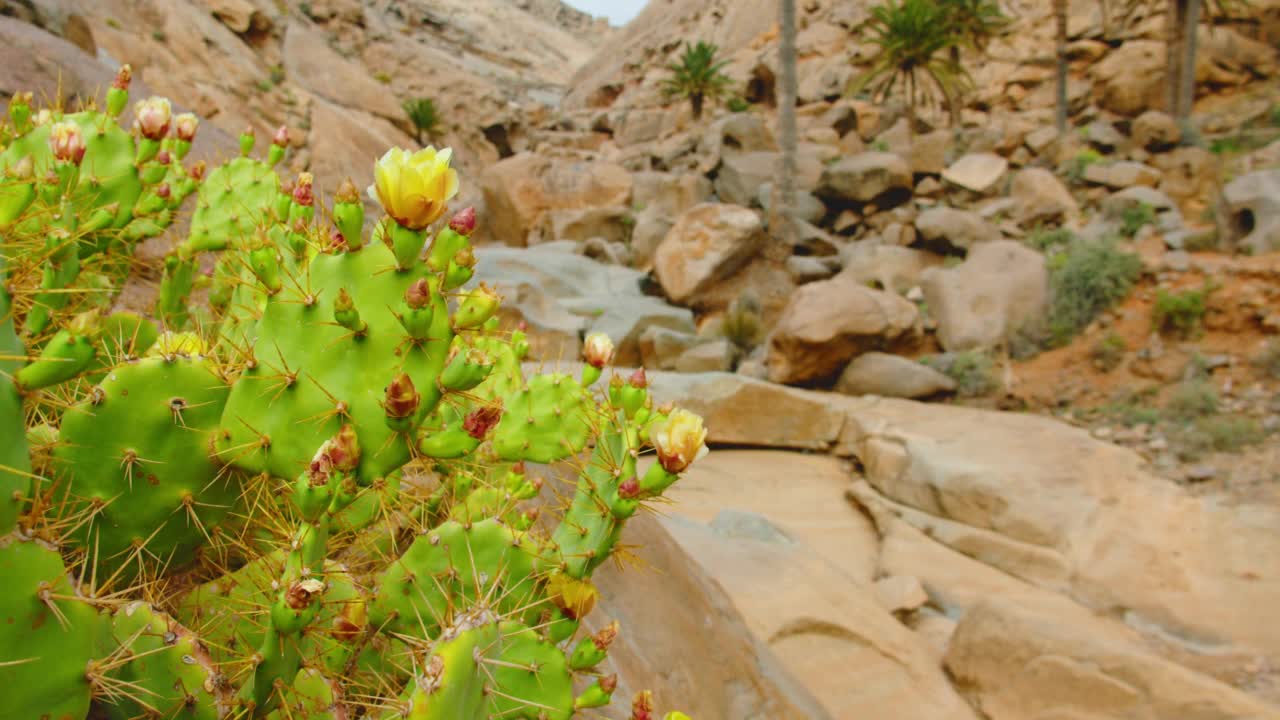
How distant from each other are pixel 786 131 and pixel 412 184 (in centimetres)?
1661

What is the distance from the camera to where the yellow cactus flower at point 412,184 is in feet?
3.39

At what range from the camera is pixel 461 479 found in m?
1.86

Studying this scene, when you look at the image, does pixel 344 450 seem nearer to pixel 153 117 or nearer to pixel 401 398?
pixel 401 398

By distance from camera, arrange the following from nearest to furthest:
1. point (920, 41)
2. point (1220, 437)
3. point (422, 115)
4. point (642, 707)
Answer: point (642, 707)
point (1220, 437)
point (920, 41)
point (422, 115)

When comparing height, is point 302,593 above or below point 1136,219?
above

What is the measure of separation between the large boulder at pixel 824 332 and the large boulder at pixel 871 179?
7044 mm

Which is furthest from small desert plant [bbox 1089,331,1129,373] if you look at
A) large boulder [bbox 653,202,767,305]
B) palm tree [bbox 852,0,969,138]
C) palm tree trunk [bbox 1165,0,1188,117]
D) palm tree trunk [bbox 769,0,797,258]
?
palm tree [bbox 852,0,969,138]

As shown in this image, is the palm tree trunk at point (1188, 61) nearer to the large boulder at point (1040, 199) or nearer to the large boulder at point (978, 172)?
the large boulder at point (978, 172)

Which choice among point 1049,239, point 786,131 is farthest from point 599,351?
point 786,131

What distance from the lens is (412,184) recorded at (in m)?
1.04

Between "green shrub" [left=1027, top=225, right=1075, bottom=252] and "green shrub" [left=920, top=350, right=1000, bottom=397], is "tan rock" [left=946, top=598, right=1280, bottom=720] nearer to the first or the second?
"green shrub" [left=920, top=350, right=1000, bottom=397]

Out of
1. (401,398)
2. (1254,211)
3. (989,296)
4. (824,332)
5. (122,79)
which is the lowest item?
(824,332)

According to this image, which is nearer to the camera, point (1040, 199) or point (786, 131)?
point (1040, 199)

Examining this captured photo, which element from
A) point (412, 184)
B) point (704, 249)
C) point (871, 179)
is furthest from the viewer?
point (871, 179)
